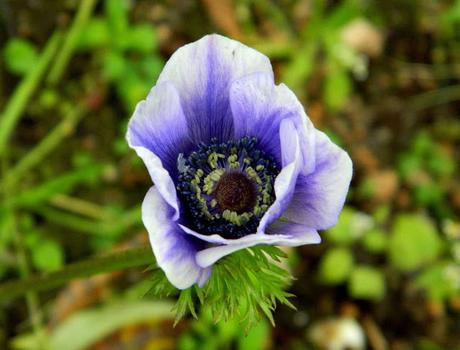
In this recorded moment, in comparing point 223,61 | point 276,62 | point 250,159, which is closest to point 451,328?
point 276,62

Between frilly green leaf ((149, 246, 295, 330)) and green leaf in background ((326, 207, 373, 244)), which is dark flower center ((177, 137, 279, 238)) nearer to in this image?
frilly green leaf ((149, 246, 295, 330))

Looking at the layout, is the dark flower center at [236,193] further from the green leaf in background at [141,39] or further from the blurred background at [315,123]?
the green leaf in background at [141,39]

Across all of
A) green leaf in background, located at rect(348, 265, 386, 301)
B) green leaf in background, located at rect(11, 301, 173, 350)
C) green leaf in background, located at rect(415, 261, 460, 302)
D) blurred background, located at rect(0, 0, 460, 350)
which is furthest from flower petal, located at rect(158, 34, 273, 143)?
green leaf in background, located at rect(415, 261, 460, 302)

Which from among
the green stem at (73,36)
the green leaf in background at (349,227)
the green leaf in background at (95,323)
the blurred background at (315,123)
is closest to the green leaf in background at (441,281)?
the blurred background at (315,123)

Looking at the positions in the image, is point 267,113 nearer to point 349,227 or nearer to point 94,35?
point 94,35

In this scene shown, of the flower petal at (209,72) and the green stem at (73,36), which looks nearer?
the flower petal at (209,72)
